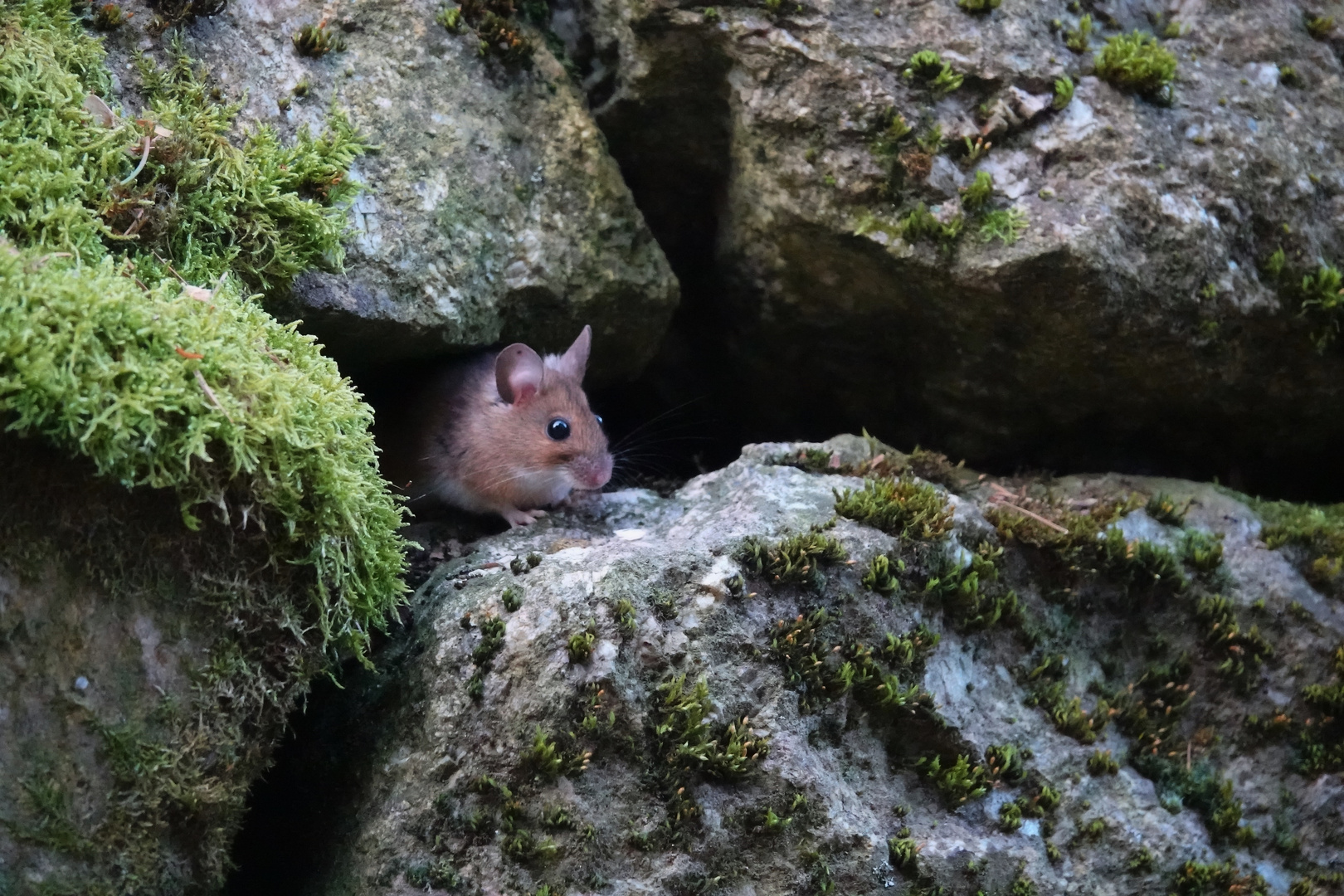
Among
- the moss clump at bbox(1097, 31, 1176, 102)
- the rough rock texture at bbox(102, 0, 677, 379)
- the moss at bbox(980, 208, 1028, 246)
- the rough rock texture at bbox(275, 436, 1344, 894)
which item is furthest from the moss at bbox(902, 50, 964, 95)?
the rough rock texture at bbox(275, 436, 1344, 894)

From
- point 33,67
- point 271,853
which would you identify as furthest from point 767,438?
point 33,67

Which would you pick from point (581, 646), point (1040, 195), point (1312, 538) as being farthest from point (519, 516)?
point (1312, 538)

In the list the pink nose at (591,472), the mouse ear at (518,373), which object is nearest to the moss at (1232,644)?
the pink nose at (591,472)

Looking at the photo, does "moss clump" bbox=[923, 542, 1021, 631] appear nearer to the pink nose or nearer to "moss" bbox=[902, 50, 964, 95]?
the pink nose

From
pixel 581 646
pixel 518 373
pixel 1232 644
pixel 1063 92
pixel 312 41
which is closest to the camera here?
pixel 581 646

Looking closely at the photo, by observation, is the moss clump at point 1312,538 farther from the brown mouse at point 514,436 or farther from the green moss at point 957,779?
the brown mouse at point 514,436

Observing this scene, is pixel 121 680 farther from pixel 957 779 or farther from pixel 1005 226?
pixel 1005 226

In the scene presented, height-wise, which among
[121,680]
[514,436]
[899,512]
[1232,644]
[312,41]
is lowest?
[1232,644]
